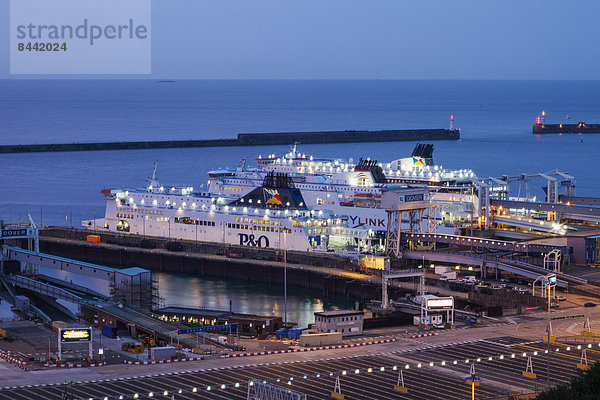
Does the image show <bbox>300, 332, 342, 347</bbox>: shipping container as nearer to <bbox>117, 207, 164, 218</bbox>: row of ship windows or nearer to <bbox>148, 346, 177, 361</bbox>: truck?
<bbox>148, 346, 177, 361</bbox>: truck

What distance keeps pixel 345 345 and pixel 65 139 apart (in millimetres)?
118588

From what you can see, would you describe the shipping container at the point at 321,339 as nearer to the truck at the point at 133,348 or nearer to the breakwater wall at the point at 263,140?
the truck at the point at 133,348

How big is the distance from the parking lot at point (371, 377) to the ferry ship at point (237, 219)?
78.0 ft

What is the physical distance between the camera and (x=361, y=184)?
71.9 m

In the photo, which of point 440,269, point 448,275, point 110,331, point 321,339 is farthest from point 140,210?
point 321,339

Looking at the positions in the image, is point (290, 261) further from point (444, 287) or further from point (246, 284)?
point (444, 287)

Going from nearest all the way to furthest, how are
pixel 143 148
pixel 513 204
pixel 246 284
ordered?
pixel 246 284, pixel 513 204, pixel 143 148

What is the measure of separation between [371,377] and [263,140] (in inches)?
4648

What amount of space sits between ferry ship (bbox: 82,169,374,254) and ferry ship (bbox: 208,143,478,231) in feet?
8.29

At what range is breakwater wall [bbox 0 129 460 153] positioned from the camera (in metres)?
136

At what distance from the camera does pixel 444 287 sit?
52188 millimetres

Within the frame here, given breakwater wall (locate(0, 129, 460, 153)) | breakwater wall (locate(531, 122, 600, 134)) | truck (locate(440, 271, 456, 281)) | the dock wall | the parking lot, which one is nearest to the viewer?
the parking lot

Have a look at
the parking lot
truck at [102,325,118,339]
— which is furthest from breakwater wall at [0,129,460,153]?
the parking lot

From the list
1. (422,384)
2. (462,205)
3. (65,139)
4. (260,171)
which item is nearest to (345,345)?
(422,384)
